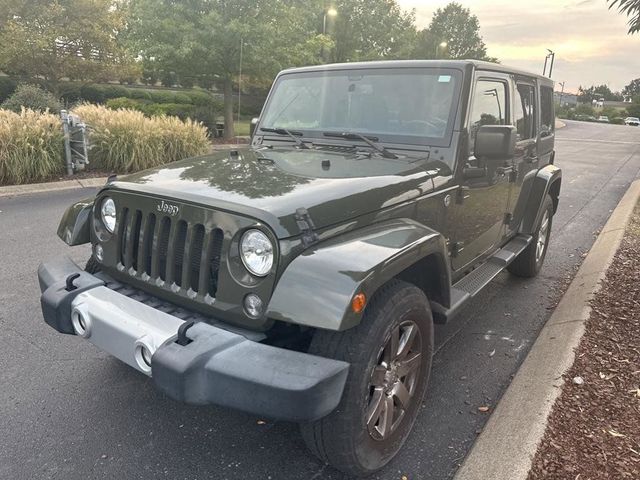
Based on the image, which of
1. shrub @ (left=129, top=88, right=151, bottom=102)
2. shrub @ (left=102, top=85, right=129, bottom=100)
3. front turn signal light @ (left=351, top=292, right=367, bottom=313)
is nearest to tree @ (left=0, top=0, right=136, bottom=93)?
shrub @ (left=102, top=85, right=129, bottom=100)

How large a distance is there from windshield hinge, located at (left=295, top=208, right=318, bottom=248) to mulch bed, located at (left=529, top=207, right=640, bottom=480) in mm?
1399

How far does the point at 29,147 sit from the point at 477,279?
8501 millimetres

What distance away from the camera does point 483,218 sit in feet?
12.0

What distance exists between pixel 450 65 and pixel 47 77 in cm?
1857

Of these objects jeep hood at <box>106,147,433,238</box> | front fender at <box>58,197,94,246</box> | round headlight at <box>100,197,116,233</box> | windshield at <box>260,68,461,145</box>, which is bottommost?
front fender at <box>58,197,94,246</box>

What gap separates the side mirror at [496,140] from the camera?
2.98m

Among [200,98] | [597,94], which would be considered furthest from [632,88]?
[200,98]

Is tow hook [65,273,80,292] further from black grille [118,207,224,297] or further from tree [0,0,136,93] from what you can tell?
tree [0,0,136,93]

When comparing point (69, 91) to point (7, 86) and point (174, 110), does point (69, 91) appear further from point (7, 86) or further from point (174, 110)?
point (174, 110)

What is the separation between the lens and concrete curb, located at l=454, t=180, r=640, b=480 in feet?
7.68

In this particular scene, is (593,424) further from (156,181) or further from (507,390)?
(156,181)

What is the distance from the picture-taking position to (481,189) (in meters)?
3.47

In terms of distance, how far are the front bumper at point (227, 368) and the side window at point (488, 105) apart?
1.99 metres

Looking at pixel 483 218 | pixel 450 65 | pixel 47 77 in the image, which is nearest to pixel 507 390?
pixel 483 218
